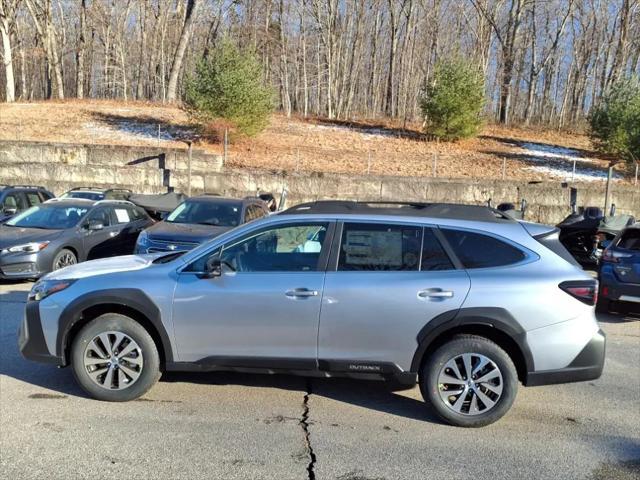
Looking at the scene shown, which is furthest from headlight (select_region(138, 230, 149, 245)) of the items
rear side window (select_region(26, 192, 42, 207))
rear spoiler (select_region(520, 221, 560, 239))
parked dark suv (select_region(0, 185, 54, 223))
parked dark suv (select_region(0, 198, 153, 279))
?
rear spoiler (select_region(520, 221, 560, 239))

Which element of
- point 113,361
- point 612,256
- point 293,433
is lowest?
point 293,433

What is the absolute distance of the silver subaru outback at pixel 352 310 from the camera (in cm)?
425

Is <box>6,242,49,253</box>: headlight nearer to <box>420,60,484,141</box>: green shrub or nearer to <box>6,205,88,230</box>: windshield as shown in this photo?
<box>6,205,88,230</box>: windshield

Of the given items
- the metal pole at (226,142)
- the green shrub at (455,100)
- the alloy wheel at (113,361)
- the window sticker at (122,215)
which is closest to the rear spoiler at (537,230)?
the alloy wheel at (113,361)

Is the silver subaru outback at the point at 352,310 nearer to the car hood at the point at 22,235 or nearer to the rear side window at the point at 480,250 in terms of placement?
the rear side window at the point at 480,250

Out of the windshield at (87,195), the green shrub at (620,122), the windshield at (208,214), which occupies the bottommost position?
the windshield at (87,195)

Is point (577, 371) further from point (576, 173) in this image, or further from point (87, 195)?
point (576, 173)

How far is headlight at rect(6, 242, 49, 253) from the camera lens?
914 centimetres

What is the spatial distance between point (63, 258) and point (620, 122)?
72.9 feet

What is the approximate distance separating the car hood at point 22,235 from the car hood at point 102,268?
5.06 m

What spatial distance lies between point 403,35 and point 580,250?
3915 centimetres

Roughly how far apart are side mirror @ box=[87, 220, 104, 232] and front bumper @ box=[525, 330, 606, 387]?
8706 mm

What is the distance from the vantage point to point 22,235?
9.55 m

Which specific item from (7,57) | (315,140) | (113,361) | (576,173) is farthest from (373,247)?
(7,57)
